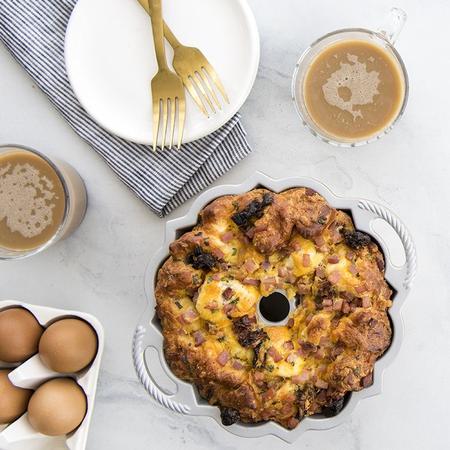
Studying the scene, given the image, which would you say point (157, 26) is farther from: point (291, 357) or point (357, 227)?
point (291, 357)

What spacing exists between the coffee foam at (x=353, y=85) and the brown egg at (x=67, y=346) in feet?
3.44

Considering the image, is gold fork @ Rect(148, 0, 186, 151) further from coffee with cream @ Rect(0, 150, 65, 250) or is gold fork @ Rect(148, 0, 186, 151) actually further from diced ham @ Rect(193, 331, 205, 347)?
diced ham @ Rect(193, 331, 205, 347)

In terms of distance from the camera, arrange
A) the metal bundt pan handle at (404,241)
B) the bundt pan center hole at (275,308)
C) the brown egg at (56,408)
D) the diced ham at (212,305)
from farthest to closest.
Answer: the brown egg at (56,408), the bundt pan center hole at (275,308), the metal bundt pan handle at (404,241), the diced ham at (212,305)

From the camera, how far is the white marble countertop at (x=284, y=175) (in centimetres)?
219

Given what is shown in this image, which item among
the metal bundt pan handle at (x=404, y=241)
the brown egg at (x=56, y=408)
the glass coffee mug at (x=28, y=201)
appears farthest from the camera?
the glass coffee mug at (x=28, y=201)

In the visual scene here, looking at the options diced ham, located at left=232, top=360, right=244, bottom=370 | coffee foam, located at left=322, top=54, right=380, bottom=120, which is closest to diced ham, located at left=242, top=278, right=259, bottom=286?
diced ham, located at left=232, top=360, right=244, bottom=370

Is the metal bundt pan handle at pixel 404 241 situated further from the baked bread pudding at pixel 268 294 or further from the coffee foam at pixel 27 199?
the coffee foam at pixel 27 199

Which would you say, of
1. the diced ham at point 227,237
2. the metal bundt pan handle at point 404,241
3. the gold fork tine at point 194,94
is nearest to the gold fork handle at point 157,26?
the gold fork tine at point 194,94

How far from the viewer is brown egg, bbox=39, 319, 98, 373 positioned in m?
2.02

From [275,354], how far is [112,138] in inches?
36.6

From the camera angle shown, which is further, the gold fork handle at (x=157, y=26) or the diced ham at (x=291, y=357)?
the gold fork handle at (x=157, y=26)

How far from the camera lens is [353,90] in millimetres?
2080

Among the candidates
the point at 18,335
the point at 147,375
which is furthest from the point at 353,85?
the point at 18,335

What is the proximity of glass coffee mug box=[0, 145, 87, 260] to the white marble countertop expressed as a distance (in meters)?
0.14
